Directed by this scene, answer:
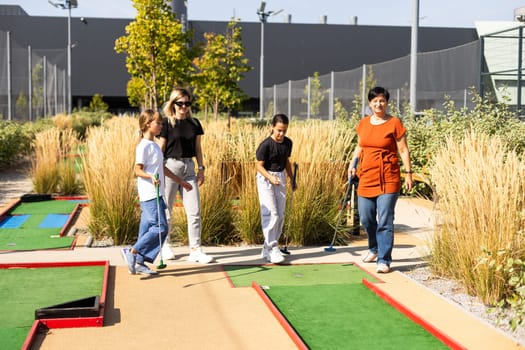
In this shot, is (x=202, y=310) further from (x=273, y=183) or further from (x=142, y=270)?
(x=273, y=183)

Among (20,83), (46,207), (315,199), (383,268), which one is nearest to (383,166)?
(383,268)

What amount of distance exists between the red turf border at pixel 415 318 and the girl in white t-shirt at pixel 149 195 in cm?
187

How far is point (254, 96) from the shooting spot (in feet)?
173

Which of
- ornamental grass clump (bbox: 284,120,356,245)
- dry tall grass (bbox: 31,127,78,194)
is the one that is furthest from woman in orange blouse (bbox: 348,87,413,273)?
dry tall grass (bbox: 31,127,78,194)

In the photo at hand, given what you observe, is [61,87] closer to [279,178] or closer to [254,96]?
[254,96]

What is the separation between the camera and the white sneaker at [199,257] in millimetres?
7117

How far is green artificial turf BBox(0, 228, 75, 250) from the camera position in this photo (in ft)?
26.2

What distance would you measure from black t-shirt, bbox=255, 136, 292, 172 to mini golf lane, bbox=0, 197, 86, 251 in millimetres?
2373

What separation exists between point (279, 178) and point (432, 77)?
11.5 m

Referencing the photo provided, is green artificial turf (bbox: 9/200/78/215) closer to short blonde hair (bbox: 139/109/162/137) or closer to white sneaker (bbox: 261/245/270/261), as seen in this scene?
white sneaker (bbox: 261/245/270/261)

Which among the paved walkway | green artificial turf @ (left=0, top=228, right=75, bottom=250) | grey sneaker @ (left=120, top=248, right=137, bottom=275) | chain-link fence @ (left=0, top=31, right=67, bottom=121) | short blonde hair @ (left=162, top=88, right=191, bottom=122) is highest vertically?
chain-link fence @ (left=0, top=31, right=67, bottom=121)

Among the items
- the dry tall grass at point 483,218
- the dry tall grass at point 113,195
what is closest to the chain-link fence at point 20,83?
the dry tall grass at point 113,195

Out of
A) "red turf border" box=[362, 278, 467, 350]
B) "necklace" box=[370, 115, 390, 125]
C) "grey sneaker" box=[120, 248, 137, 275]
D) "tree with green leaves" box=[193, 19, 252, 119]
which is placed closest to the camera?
"red turf border" box=[362, 278, 467, 350]

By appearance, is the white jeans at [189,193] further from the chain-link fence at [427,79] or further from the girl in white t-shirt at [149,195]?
the chain-link fence at [427,79]
